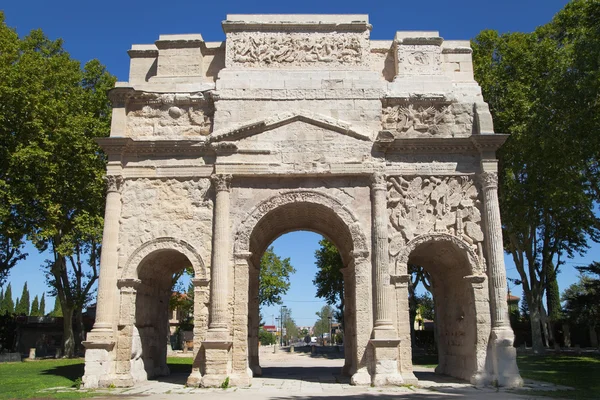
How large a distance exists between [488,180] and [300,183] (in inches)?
218

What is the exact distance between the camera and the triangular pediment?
15555mm

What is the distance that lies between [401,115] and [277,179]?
4329 mm

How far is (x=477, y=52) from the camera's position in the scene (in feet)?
82.5

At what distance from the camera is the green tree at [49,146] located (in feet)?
69.5

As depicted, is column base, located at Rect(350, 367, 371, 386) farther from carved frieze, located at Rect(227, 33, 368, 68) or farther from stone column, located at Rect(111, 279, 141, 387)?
carved frieze, located at Rect(227, 33, 368, 68)

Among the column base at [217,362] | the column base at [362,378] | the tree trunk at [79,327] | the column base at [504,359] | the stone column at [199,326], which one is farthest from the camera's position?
the tree trunk at [79,327]

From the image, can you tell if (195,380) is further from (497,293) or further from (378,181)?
(497,293)

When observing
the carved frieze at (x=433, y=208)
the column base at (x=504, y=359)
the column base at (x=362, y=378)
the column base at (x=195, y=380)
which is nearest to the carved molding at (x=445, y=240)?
the carved frieze at (x=433, y=208)

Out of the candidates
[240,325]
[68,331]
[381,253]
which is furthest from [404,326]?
[68,331]

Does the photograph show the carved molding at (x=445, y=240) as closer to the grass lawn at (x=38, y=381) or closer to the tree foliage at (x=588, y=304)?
the grass lawn at (x=38, y=381)

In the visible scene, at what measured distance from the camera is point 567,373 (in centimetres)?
1652

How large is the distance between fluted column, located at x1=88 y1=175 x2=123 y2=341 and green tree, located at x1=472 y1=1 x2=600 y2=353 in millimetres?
14078

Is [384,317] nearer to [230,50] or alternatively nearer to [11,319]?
[230,50]

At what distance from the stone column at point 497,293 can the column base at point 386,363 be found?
259 cm
